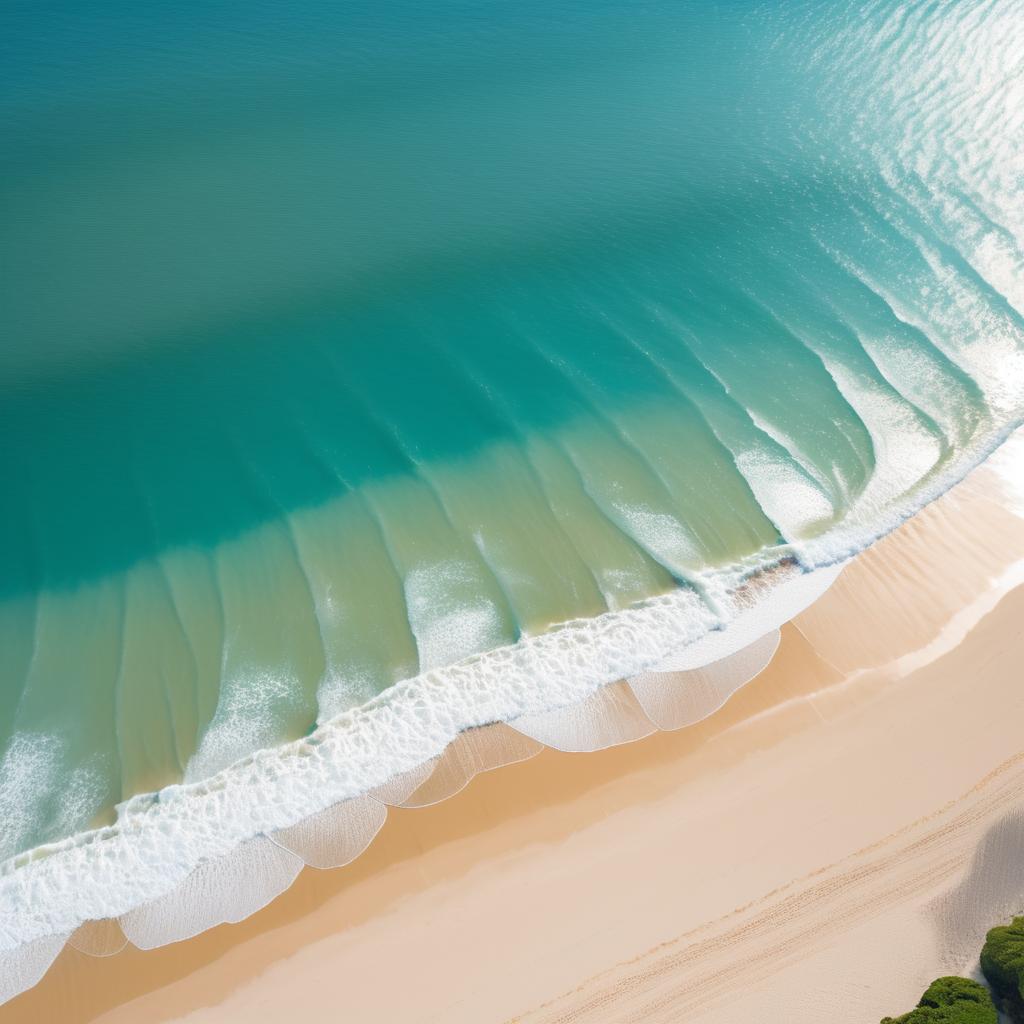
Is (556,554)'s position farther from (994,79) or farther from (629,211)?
(994,79)

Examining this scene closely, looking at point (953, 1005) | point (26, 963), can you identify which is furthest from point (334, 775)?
point (953, 1005)

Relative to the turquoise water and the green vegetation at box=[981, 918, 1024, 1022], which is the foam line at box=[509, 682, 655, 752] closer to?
the turquoise water

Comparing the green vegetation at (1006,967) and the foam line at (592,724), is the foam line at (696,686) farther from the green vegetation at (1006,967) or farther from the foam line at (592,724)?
the green vegetation at (1006,967)

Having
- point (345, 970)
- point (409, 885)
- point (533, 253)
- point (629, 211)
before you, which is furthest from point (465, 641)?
point (629, 211)

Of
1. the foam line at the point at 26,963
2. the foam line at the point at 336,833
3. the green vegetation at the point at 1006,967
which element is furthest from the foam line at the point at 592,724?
the foam line at the point at 26,963

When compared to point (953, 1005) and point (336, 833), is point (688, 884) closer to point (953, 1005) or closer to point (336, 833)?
point (953, 1005)

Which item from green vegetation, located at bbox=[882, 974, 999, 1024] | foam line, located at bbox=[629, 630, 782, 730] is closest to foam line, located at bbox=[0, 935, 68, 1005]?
foam line, located at bbox=[629, 630, 782, 730]
